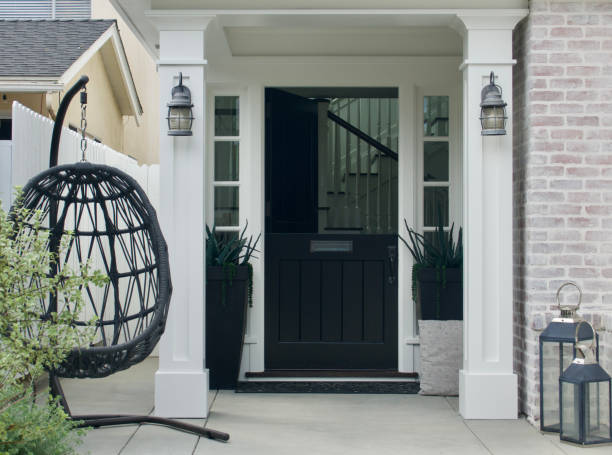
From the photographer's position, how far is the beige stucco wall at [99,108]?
10.4 metres

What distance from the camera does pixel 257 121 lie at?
6195 millimetres

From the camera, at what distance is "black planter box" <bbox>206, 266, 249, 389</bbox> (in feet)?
18.5

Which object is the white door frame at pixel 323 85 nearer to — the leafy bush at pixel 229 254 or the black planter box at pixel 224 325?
Result: the leafy bush at pixel 229 254

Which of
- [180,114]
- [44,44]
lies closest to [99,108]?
[44,44]

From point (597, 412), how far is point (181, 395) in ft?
8.06

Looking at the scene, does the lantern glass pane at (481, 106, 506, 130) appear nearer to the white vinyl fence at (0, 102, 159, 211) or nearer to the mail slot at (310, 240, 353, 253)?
the mail slot at (310, 240, 353, 253)

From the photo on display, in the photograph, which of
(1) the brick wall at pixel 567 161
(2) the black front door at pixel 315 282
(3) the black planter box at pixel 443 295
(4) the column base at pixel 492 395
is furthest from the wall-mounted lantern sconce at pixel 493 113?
(2) the black front door at pixel 315 282

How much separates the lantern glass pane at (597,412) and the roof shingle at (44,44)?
666 centimetres

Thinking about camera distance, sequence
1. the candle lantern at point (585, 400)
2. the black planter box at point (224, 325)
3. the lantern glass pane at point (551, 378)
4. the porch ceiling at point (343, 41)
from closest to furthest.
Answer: the candle lantern at point (585, 400), the lantern glass pane at point (551, 378), the black planter box at point (224, 325), the porch ceiling at point (343, 41)

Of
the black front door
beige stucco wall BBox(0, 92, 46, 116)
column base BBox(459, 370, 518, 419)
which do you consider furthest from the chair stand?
beige stucco wall BBox(0, 92, 46, 116)

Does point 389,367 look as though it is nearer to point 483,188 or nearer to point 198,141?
point 483,188

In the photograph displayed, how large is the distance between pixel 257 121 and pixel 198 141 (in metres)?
1.37

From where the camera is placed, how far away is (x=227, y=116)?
6312mm

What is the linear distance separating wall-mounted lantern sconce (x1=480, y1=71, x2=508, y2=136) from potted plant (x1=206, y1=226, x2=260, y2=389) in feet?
6.78
